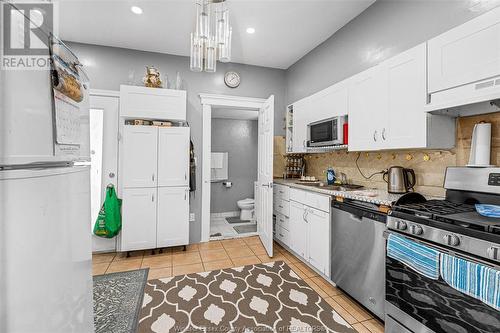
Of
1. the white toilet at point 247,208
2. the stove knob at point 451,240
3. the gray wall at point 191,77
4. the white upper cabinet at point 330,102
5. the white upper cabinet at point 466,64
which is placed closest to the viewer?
the stove knob at point 451,240

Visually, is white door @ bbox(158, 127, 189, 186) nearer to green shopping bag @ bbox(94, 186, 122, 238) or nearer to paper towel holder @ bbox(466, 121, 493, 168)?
green shopping bag @ bbox(94, 186, 122, 238)

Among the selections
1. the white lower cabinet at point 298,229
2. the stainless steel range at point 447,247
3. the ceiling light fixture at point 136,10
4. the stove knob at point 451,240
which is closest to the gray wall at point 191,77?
the ceiling light fixture at point 136,10

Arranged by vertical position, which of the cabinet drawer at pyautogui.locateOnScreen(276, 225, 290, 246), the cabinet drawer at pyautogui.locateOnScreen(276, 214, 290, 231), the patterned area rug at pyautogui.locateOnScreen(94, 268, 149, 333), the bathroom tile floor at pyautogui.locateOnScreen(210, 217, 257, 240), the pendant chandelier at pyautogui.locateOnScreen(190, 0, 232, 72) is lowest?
the patterned area rug at pyautogui.locateOnScreen(94, 268, 149, 333)

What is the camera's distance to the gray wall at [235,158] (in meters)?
5.28

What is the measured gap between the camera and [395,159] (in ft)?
7.48

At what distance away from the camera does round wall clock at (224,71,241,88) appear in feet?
12.3

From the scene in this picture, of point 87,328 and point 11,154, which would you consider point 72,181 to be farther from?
point 87,328

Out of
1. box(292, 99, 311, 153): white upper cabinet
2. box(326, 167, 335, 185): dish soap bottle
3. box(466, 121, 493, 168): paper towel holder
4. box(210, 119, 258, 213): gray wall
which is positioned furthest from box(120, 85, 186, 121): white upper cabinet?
box(466, 121, 493, 168): paper towel holder

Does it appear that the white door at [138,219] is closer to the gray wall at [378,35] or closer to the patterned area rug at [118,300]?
the patterned area rug at [118,300]

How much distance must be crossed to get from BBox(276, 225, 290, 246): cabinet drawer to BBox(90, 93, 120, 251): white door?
7.75 ft

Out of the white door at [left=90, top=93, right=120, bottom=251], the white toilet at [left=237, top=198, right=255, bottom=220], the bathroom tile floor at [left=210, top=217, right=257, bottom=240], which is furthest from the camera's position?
the white toilet at [left=237, top=198, right=255, bottom=220]

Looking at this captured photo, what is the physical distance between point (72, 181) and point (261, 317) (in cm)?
173

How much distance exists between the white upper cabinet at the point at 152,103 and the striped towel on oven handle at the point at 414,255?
9.31 ft

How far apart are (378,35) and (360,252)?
215 centimetres
